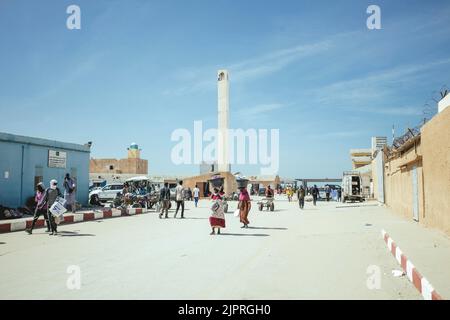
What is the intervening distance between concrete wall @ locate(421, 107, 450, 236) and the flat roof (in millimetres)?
18641

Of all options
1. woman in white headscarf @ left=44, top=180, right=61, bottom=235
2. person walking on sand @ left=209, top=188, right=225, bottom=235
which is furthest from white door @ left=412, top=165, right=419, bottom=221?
woman in white headscarf @ left=44, top=180, right=61, bottom=235

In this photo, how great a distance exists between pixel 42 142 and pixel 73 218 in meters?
8.21

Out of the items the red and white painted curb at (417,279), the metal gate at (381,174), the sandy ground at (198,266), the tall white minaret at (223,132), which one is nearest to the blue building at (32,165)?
the sandy ground at (198,266)

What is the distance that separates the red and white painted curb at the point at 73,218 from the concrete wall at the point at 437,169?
12842 millimetres

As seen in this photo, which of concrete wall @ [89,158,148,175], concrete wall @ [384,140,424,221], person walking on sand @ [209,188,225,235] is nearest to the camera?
person walking on sand @ [209,188,225,235]

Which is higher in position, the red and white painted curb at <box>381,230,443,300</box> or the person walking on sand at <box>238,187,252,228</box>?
the person walking on sand at <box>238,187,252,228</box>

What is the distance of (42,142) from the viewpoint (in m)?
23.7

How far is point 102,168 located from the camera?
66.7 meters

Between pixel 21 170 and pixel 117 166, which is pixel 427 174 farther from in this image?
pixel 117 166

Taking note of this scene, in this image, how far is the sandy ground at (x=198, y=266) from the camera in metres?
5.75

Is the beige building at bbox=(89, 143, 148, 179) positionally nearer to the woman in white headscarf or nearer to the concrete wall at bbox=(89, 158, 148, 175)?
the concrete wall at bbox=(89, 158, 148, 175)

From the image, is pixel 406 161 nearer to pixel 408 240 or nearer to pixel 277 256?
pixel 408 240

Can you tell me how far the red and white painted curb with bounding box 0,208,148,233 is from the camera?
554 inches

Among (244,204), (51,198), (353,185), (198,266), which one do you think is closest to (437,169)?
(244,204)
